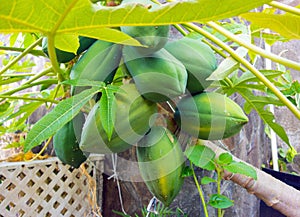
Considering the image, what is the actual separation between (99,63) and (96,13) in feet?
0.47

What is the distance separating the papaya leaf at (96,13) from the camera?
0.29 metres

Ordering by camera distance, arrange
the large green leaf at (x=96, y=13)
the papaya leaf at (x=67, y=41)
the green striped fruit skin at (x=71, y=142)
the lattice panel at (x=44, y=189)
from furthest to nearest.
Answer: the lattice panel at (x=44, y=189), the green striped fruit skin at (x=71, y=142), the papaya leaf at (x=67, y=41), the large green leaf at (x=96, y=13)

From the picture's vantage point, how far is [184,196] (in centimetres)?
75

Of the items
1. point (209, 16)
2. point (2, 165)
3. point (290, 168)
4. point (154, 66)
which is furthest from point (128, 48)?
point (290, 168)

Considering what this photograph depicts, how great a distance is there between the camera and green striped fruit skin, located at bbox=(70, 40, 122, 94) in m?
0.45

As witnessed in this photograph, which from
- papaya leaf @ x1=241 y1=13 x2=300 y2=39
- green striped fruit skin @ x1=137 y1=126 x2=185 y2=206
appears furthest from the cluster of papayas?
papaya leaf @ x1=241 y1=13 x2=300 y2=39

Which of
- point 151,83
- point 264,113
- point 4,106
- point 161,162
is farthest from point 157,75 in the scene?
point 4,106

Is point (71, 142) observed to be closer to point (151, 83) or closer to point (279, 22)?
point (151, 83)

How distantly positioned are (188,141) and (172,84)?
0.43 ft

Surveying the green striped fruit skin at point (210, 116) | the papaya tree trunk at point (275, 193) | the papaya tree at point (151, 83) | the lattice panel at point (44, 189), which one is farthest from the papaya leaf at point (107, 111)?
the lattice panel at point (44, 189)

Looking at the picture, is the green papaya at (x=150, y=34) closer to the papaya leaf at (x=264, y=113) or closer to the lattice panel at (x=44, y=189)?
the papaya leaf at (x=264, y=113)

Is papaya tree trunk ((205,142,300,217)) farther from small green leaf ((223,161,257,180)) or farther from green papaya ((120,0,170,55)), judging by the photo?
green papaya ((120,0,170,55))

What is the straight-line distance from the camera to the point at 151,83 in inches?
16.4

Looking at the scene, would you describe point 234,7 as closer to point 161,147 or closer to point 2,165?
point 161,147
